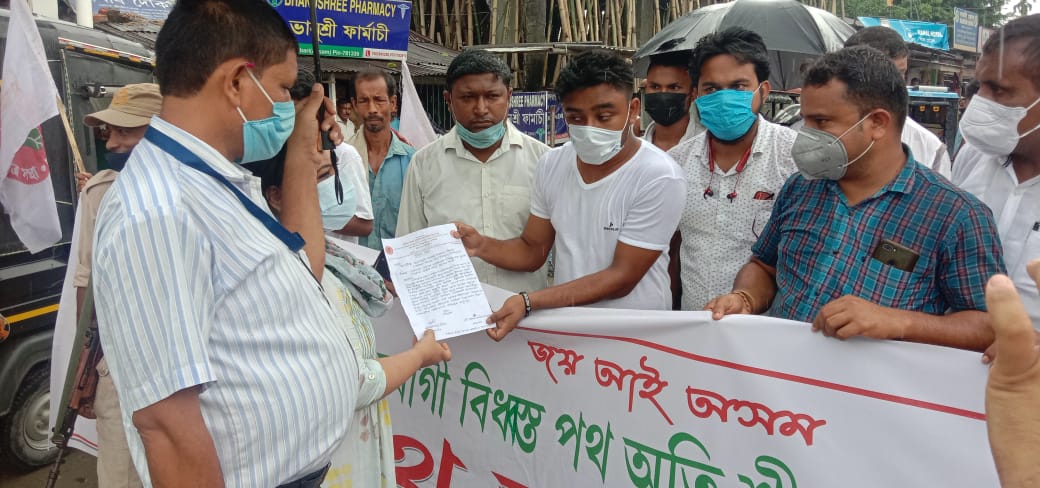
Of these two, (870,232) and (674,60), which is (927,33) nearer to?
(674,60)

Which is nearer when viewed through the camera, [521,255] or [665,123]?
[521,255]

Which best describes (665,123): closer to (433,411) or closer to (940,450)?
(433,411)

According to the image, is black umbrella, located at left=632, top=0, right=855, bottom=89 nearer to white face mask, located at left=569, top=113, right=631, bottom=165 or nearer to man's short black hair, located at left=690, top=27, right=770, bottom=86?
man's short black hair, located at left=690, top=27, right=770, bottom=86

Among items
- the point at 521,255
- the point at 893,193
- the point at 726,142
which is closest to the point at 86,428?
the point at 521,255

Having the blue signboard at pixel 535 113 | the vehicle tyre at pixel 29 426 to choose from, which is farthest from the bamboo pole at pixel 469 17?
the vehicle tyre at pixel 29 426

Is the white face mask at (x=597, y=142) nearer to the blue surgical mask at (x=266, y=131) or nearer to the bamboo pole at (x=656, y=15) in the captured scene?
the blue surgical mask at (x=266, y=131)

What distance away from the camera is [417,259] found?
2.53 metres

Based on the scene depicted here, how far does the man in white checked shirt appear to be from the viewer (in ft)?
4.03

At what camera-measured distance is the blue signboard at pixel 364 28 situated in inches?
318

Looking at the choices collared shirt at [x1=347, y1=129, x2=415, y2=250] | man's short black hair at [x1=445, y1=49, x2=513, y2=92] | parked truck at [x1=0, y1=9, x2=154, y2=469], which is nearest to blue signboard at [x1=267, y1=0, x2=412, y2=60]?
parked truck at [x1=0, y1=9, x2=154, y2=469]

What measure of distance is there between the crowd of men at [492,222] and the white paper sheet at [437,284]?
0.12 m

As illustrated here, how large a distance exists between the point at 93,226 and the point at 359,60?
22.0 ft

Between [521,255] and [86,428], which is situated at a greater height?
[521,255]

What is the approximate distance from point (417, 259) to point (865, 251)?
4.81ft
